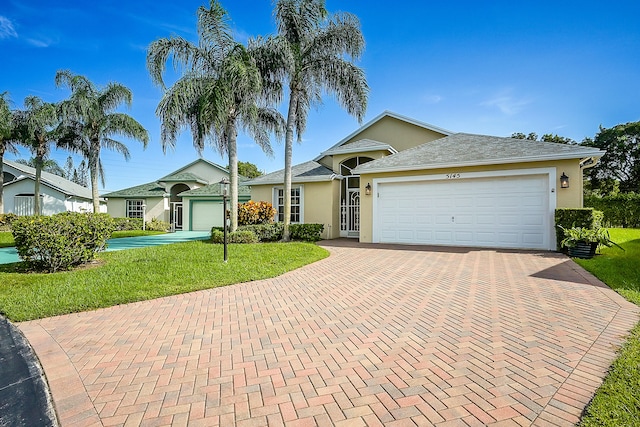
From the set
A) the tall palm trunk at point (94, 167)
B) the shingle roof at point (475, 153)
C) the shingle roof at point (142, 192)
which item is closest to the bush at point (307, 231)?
the shingle roof at point (475, 153)

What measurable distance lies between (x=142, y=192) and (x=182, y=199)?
364 centimetres

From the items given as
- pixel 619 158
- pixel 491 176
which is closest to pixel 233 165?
pixel 491 176

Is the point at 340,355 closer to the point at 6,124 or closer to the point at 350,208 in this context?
the point at 350,208

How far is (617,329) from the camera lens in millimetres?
3701

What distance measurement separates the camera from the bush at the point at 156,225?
76.1ft

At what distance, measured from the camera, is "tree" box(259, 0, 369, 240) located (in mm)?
11953

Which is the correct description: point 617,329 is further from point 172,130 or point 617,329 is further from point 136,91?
point 136,91

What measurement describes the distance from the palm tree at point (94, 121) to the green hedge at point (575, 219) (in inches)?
918

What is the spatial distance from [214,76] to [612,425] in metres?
14.1

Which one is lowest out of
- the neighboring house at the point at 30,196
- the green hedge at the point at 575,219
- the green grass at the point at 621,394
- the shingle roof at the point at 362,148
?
the green grass at the point at 621,394

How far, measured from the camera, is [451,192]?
11453 millimetres

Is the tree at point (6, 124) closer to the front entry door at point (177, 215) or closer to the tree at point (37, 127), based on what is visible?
the tree at point (37, 127)

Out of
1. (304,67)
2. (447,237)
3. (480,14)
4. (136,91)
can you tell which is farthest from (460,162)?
(136,91)

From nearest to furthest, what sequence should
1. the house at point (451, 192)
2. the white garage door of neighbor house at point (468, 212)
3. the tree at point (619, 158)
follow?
the house at point (451, 192) < the white garage door of neighbor house at point (468, 212) < the tree at point (619, 158)
